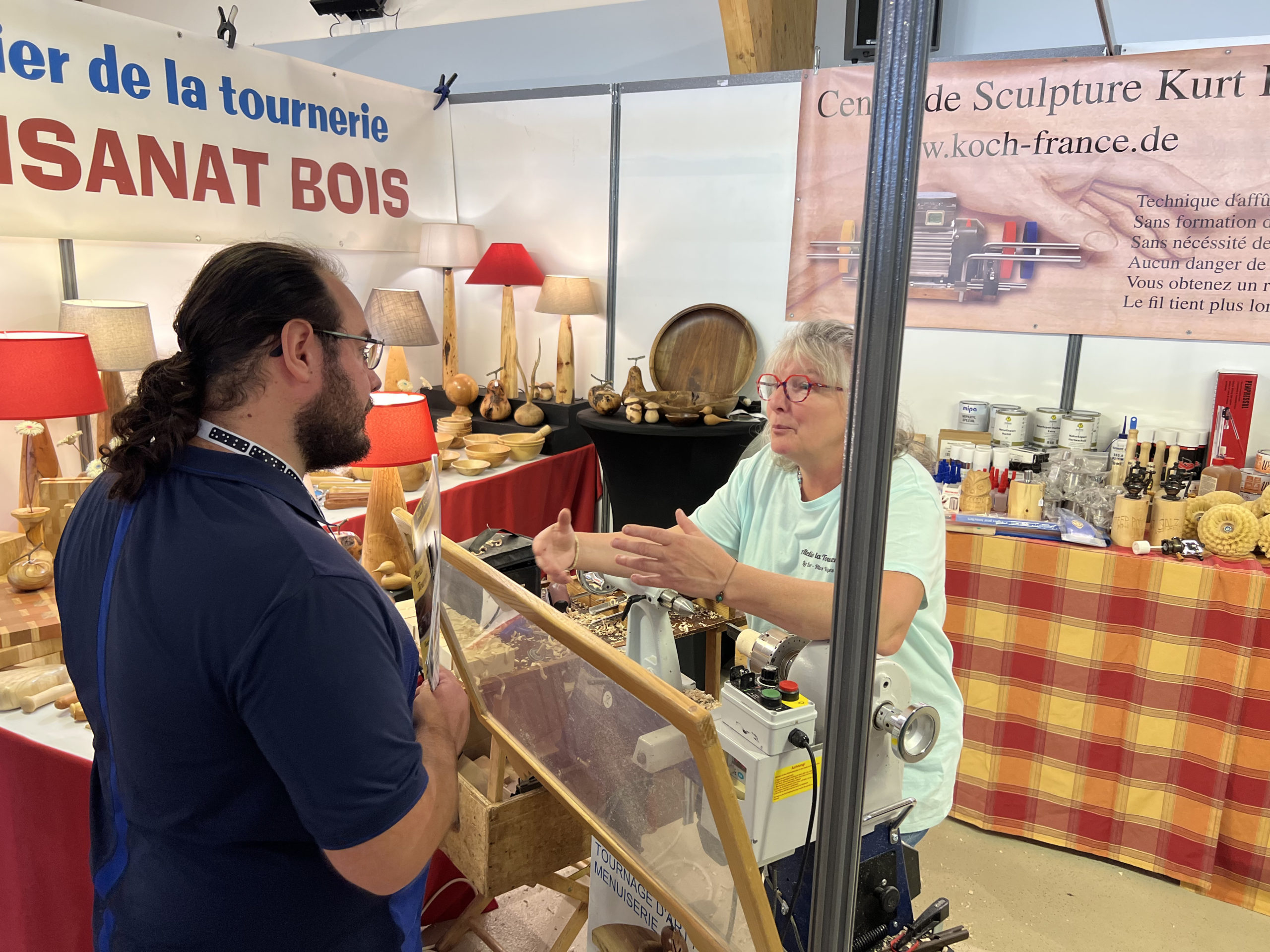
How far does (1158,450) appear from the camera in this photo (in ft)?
10.0

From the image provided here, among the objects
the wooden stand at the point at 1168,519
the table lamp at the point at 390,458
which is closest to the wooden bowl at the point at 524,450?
the table lamp at the point at 390,458

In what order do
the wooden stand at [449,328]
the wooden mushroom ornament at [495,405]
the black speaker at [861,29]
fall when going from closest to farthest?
1. the black speaker at [861,29]
2. the wooden mushroom ornament at [495,405]
3. the wooden stand at [449,328]

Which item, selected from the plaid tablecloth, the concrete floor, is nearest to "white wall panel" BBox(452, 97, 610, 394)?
the plaid tablecloth

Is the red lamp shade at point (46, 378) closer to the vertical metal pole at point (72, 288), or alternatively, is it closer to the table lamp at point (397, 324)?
the vertical metal pole at point (72, 288)

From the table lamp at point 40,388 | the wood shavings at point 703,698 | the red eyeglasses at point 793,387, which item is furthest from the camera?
the table lamp at point 40,388

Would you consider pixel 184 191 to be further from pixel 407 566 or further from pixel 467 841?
pixel 467 841

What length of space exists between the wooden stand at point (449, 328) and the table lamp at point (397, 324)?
42 centimetres

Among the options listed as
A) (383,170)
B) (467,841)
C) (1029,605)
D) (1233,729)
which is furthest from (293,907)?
(383,170)

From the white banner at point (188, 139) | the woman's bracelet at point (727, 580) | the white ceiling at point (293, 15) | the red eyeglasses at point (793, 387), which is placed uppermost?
the white ceiling at point (293, 15)

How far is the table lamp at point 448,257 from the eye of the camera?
482cm

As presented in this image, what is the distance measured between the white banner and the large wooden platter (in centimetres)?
166

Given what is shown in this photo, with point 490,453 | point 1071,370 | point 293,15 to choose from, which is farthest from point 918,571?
point 293,15

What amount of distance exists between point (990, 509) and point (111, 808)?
2.77 meters

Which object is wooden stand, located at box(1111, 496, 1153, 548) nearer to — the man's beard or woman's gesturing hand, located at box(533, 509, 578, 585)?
woman's gesturing hand, located at box(533, 509, 578, 585)
